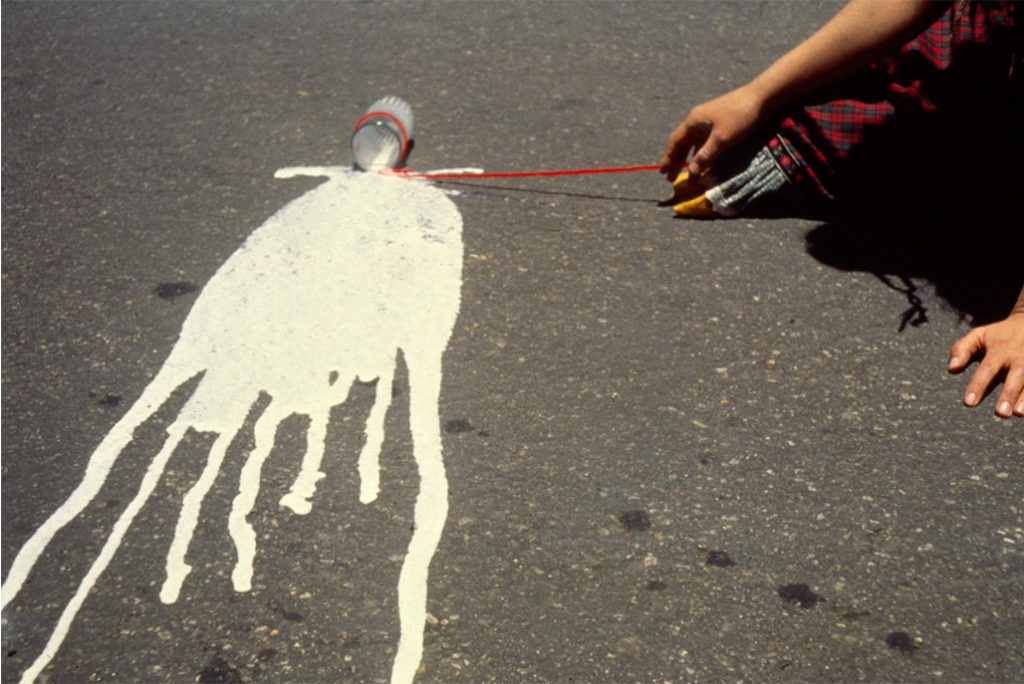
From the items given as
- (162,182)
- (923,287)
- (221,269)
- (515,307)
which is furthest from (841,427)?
(162,182)

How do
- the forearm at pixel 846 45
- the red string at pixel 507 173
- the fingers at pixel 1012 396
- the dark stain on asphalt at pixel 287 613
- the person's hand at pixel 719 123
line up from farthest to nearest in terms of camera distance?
the red string at pixel 507 173, the person's hand at pixel 719 123, the forearm at pixel 846 45, the fingers at pixel 1012 396, the dark stain on asphalt at pixel 287 613

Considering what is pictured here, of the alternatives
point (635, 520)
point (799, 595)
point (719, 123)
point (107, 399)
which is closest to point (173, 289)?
point (107, 399)

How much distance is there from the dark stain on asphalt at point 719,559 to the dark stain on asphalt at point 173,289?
5.71 ft

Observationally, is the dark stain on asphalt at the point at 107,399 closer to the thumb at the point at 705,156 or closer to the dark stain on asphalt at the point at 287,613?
the dark stain on asphalt at the point at 287,613

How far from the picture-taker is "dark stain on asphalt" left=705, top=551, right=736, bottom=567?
2143 mm

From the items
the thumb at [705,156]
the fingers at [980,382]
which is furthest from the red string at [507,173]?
the fingers at [980,382]

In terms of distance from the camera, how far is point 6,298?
3.06 meters

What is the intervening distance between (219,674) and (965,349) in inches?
Result: 79.2

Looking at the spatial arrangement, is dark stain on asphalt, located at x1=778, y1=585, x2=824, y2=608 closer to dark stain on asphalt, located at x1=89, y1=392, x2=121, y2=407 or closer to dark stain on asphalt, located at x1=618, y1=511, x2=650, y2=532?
dark stain on asphalt, located at x1=618, y1=511, x2=650, y2=532

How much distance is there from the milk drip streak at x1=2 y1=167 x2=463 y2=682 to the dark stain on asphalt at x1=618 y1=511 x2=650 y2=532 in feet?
1.38

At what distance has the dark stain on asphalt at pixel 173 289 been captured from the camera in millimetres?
3016

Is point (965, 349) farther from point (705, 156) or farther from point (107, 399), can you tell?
point (107, 399)

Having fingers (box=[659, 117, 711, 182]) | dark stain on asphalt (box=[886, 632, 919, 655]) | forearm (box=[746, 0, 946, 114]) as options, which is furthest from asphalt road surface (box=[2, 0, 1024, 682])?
forearm (box=[746, 0, 946, 114])

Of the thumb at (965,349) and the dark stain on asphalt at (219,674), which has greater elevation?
the thumb at (965,349)
